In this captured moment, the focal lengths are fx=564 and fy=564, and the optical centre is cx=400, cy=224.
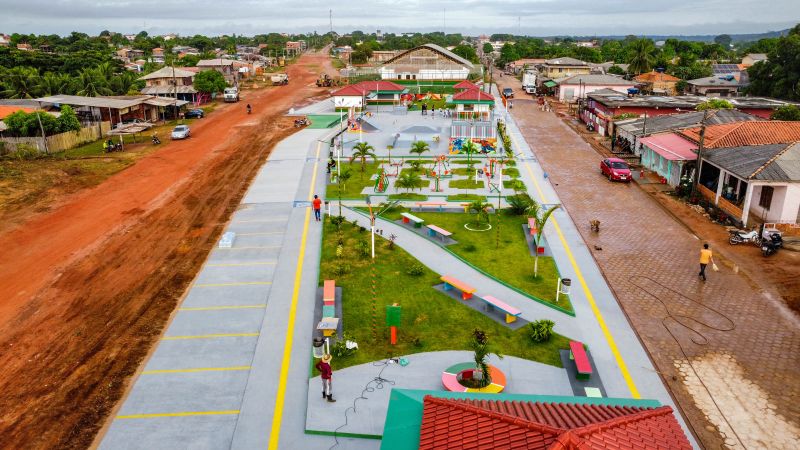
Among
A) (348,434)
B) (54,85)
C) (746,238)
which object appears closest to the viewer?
(348,434)

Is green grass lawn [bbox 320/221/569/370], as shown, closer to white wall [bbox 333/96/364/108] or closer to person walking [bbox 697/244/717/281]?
person walking [bbox 697/244/717/281]

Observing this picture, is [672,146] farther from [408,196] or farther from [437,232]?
[437,232]

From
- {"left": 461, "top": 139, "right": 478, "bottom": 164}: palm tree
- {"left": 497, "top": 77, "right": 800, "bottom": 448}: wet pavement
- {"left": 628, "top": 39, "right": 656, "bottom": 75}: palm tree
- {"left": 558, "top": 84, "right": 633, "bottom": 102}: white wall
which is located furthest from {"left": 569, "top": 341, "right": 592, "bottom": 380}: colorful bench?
{"left": 628, "top": 39, "right": 656, "bottom": 75}: palm tree

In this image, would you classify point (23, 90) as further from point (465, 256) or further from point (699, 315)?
point (699, 315)

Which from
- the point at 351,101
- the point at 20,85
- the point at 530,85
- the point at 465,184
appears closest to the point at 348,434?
the point at 465,184

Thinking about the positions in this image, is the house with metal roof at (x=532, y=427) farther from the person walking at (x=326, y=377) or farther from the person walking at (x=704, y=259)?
the person walking at (x=704, y=259)

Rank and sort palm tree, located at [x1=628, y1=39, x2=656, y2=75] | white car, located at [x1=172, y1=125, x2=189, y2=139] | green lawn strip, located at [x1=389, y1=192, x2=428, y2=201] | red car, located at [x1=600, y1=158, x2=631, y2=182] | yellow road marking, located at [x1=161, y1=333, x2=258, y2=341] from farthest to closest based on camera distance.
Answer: palm tree, located at [x1=628, y1=39, x2=656, y2=75] → white car, located at [x1=172, y1=125, x2=189, y2=139] → red car, located at [x1=600, y1=158, x2=631, y2=182] → green lawn strip, located at [x1=389, y1=192, x2=428, y2=201] → yellow road marking, located at [x1=161, y1=333, x2=258, y2=341]
